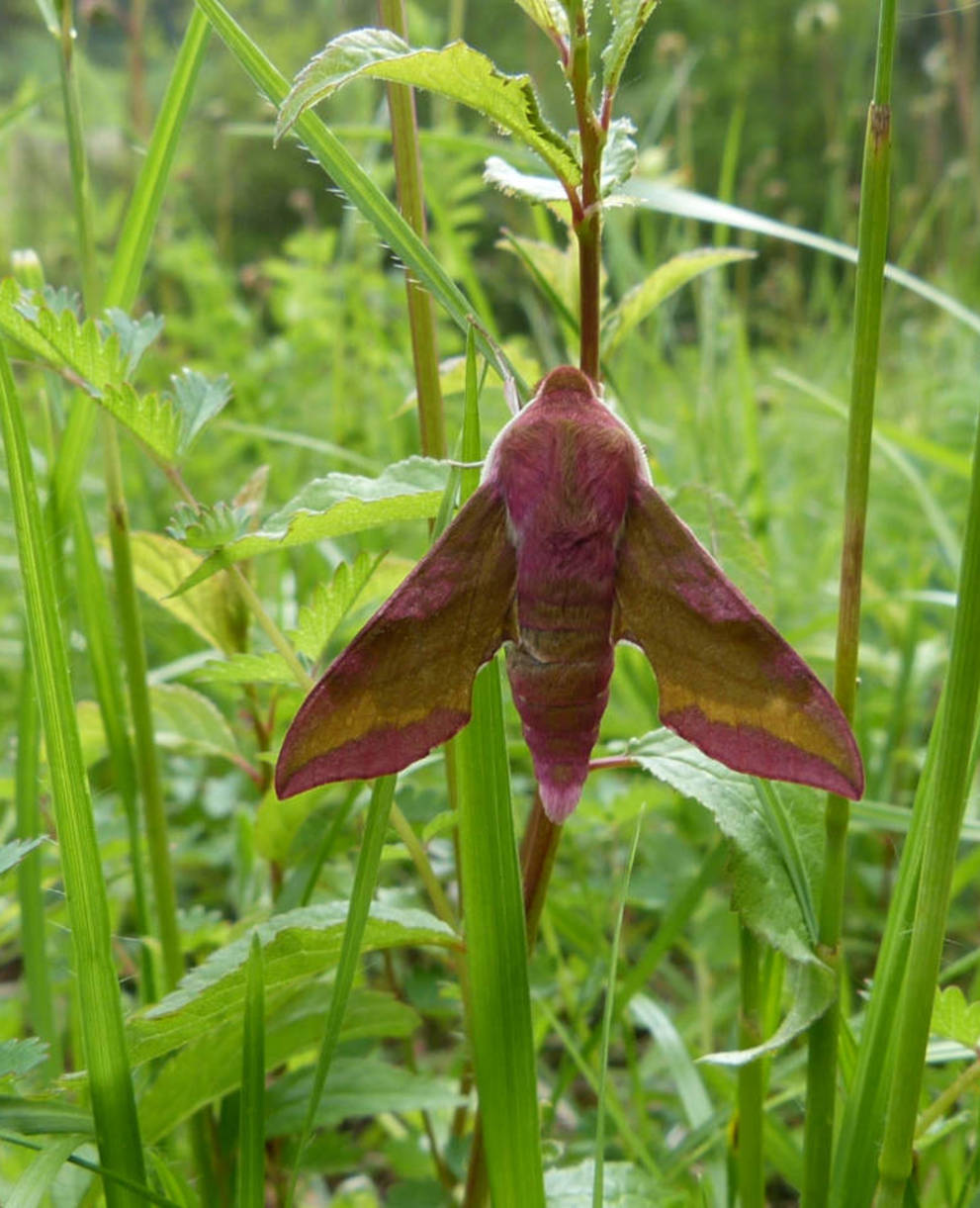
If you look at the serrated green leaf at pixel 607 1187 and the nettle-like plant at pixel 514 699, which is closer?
the nettle-like plant at pixel 514 699

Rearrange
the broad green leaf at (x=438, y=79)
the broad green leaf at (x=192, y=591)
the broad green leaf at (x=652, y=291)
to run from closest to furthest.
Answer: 1. the broad green leaf at (x=438, y=79)
2. the broad green leaf at (x=652, y=291)
3. the broad green leaf at (x=192, y=591)

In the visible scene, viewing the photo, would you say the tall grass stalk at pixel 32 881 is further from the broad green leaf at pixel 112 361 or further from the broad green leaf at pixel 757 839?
the broad green leaf at pixel 757 839

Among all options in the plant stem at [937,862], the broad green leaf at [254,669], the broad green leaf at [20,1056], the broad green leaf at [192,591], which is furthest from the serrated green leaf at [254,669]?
the plant stem at [937,862]

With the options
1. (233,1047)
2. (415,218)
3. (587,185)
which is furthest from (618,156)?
(233,1047)

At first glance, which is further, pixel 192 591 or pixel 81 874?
pixel 192 591

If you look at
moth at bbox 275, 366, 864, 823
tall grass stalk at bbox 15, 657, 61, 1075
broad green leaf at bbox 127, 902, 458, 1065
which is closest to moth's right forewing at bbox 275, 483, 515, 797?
moth at bbox 275, 366, 864, 823

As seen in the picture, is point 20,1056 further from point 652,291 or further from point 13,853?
point 652,291

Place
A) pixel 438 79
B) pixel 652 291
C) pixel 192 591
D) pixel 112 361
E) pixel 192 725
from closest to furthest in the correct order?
pixel 438 79 < pixel 112 361 < pixel 652 291 < pixel 192 591 < pixel 192 725
